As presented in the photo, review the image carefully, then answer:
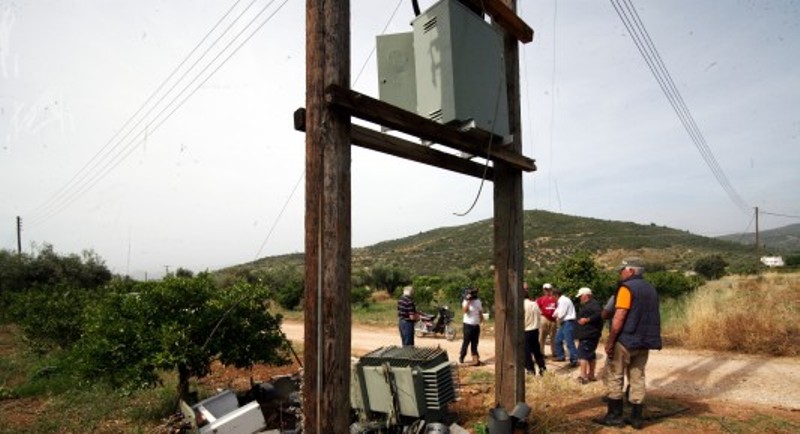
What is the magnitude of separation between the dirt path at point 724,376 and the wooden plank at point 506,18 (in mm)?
6028

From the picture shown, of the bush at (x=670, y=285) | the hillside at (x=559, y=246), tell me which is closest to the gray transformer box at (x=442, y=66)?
the bush at (x=670, y=285)

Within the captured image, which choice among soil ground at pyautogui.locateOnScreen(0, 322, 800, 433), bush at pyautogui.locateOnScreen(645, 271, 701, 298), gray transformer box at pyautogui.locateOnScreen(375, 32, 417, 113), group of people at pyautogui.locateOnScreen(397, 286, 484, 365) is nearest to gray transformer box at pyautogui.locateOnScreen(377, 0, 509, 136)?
gray transformer box at pyautogui.locateOnScreen(375, 32, 417, 113)

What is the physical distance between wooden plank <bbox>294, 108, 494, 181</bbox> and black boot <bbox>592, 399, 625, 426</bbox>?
3175mm

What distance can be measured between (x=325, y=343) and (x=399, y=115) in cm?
192

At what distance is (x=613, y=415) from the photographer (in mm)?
5672

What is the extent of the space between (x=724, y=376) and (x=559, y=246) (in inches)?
2249

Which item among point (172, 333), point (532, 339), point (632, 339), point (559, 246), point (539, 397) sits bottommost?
point (539, 397)

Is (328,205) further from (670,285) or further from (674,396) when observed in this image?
(670,285)

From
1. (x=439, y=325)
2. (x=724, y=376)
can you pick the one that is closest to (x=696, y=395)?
(x=724, y=376)

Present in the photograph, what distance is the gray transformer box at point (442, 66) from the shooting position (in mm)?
4125

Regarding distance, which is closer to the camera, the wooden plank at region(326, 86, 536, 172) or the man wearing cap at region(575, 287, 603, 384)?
the wooden plank at region(326, 86, 536, 172)

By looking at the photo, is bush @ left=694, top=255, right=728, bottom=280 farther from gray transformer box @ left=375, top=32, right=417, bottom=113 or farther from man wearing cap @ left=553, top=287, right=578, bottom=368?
gray transformer box @ left=375, top=32, right=417, bottom=113

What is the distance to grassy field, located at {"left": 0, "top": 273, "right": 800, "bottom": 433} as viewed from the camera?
590 cm

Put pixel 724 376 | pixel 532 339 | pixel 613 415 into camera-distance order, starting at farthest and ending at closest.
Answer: pixel 532 339, pixel 724 376, pixel 613 415
